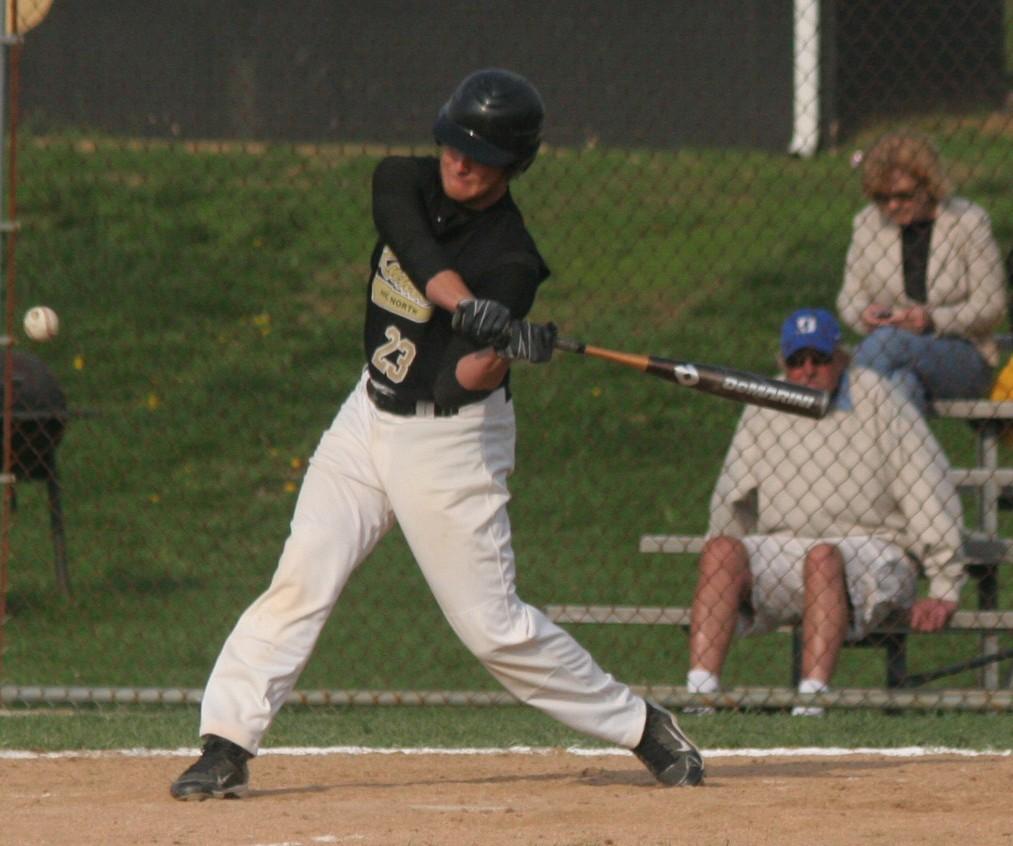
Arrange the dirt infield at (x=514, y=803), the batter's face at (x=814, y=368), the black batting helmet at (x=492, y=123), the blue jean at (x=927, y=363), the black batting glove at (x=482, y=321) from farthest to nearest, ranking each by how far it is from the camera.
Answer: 1. the blue jean at (x=927, y=363)
2. the batter's face at (x=814, y=368)
3. the black batting helmet at (x=492, y=123)
4. the black batting glove at (x=482, y=321)
5. the dirt infield at (x=514, y=803)

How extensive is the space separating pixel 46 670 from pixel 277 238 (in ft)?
18.0

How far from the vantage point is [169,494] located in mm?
10461

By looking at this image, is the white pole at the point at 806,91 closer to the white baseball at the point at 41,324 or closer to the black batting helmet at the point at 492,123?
the white baseball at the point at 41,324

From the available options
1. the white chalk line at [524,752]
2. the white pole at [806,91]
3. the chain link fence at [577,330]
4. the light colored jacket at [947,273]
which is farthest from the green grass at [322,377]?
the white chalk line at [524,752]

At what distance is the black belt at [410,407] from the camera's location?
Answer: 4.89m

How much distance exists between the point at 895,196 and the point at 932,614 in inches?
→ 60.8

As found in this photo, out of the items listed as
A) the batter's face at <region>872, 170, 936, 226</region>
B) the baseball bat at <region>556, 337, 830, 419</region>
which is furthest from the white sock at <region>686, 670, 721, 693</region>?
the batter's face at <region>872, 170, 936, 226</region>

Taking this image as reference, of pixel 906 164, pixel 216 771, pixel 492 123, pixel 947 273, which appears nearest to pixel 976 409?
pixel 947 273

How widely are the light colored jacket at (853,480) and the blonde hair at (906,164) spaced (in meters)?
0.72

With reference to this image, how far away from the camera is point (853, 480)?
6.97m

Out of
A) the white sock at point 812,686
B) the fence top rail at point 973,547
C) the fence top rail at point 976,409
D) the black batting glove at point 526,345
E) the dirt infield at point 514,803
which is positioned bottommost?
the white sock at point 812,686

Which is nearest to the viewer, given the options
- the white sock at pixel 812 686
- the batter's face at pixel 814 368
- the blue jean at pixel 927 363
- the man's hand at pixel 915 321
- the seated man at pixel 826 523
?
the white sock at pixel 812 686

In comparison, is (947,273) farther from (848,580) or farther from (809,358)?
(848,580)

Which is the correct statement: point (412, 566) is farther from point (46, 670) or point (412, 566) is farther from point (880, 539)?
point (880, 539)
